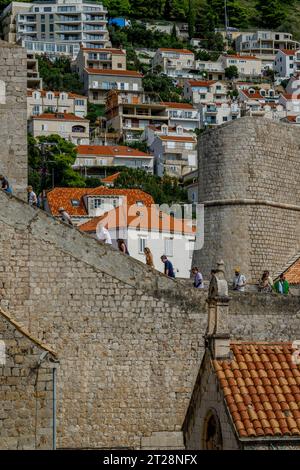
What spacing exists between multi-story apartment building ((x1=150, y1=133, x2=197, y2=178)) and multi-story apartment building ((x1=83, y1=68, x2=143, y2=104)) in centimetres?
2671

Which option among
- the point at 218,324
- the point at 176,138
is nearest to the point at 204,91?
the point at 176,138

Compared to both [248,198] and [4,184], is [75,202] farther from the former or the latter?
[4,184]

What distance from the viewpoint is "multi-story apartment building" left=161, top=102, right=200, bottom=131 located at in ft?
557

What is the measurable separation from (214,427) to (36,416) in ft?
12.4

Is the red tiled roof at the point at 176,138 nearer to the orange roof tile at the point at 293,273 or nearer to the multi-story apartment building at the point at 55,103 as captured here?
the multi-story apartment building at the point at 55,103

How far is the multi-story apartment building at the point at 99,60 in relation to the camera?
187125mm

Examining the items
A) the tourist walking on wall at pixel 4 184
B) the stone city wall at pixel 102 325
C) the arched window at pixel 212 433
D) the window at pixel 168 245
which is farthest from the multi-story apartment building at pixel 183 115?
the arched window at pixel 212 433

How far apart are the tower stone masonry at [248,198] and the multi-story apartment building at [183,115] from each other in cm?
13184

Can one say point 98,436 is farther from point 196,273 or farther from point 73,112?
point 73,112

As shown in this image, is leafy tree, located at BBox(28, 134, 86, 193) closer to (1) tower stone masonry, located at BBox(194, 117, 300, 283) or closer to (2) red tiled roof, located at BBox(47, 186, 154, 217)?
(2) red tiled roof, located at BBox(47, 186, 154, 217)

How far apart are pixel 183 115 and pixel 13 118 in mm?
143168

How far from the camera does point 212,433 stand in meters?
19.9

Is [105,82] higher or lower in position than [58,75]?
lower

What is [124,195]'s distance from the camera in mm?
70062
